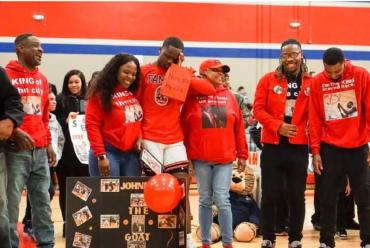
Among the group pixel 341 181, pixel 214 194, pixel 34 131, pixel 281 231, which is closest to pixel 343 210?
pixel 281 231

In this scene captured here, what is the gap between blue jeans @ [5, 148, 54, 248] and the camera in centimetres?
370

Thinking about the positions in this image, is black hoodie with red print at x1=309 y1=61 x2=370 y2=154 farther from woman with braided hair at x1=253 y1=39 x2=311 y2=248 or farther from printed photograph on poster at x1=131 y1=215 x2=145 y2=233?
printed photograph on poster at x1=131 y1=215 x2=145 y2=233

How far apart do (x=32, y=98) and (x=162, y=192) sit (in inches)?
47.3

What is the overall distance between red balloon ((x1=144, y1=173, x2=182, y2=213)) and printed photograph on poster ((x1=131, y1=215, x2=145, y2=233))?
6.0 inches

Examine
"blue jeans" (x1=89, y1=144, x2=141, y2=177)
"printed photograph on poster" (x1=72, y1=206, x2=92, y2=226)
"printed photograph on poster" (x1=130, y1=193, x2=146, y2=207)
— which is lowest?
"printed photograph on poster" (x1=72, y1=206, x2=92, y2=226)

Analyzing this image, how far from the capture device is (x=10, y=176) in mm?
3678

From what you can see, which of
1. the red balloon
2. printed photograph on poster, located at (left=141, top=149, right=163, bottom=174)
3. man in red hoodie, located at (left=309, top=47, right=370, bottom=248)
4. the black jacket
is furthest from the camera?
man in red hoodie, located at (left=309, top=47, right=370, bottom=248)

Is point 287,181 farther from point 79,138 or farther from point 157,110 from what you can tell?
point 79,138

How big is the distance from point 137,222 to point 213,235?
136 cm

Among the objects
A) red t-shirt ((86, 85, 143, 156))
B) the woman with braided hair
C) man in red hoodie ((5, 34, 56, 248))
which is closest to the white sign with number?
man in red hoodie ((5, 34, 56, 248))

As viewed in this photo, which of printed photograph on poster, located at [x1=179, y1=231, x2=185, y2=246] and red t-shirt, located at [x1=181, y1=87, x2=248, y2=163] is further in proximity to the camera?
red t-shirt, located at [x1=181, y1=87, x2=248, y2=163]

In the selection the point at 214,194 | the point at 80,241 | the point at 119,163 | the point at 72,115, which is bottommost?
the point at 80,241

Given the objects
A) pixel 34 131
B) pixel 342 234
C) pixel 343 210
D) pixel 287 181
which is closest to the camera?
pixel 34 131

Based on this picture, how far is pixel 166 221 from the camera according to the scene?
385 centimetres
